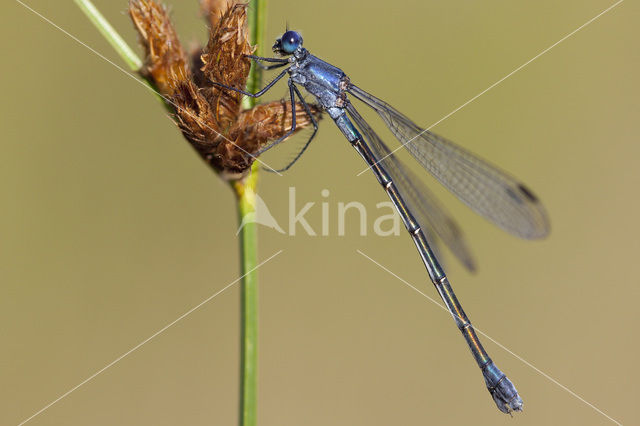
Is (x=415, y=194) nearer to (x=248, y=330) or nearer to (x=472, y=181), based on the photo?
(x=472, y=181)

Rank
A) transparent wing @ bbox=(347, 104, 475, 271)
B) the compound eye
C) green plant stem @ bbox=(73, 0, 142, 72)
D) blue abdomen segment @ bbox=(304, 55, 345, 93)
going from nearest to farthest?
1. green plant stem @ bbox=(73, 0, 142, 72)
2. the compound eye
3. blue abdomen segment @ bbox=(304, 55, 345, 93)
4. transparent wing @ bbox=(347, 104, 475, 271)

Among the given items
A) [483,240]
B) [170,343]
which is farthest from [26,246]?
[483,240]

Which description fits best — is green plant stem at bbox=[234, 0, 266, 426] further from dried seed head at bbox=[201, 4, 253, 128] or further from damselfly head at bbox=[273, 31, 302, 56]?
damselfly head at bbox=[273, 31, 302, 56]

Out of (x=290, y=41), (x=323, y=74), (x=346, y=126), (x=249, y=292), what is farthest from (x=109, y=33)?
(x=346, y=126)

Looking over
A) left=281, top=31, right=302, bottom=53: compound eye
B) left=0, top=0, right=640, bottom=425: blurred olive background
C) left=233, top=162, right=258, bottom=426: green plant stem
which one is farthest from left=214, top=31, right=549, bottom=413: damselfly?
left=233, top=162, right=258, bottom=426: green plant stem

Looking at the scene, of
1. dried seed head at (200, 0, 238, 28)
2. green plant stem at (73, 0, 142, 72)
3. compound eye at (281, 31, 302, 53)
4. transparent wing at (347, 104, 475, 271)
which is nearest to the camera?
green plant stem at (73, 0, 142, 72)

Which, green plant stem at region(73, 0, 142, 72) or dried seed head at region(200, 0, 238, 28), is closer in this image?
green plant stem at region(73, 0, 142, 72)
